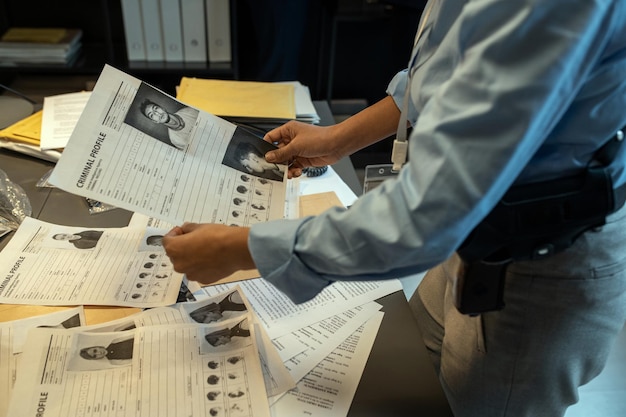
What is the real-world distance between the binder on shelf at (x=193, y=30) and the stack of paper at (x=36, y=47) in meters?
0.50

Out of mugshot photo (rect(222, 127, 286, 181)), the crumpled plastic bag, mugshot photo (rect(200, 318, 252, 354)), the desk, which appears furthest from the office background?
mugshot photo (rect(200, 318, 252, 354))

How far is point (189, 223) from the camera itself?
809 millimetres

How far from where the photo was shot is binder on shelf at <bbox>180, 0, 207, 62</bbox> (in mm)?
1968

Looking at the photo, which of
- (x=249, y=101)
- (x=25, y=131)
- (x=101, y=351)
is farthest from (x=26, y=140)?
(x=101, y=351)

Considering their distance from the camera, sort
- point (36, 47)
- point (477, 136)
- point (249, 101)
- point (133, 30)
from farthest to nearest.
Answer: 1. point (36, 47)
2. point (133, 30)
3. point (249, 101)
4. point (477, 136)

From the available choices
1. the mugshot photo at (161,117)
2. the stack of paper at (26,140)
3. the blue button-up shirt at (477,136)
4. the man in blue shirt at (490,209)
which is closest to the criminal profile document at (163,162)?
the mugshot photo at (161,117)

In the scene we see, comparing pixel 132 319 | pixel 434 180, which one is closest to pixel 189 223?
pixel 132 319

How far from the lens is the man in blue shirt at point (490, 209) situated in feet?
1.68

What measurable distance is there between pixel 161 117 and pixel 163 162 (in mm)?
88

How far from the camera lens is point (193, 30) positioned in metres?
2.04

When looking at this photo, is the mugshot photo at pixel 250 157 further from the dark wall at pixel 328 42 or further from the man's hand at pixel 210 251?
the dark wall at pixel 328 42

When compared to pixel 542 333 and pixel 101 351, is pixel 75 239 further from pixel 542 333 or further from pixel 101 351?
pixel 542 333

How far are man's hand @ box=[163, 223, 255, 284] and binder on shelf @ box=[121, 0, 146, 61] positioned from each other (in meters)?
1.43

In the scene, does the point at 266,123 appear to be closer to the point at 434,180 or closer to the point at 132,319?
the point at 132,319
